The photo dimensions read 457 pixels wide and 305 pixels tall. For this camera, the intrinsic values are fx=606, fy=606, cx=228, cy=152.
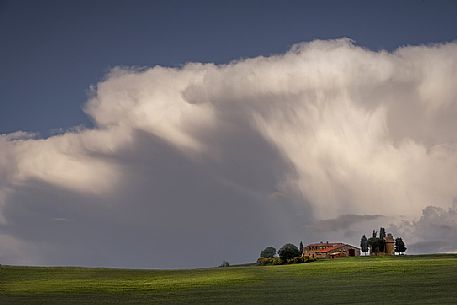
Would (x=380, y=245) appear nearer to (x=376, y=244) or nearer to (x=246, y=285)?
(x=376, y=244)

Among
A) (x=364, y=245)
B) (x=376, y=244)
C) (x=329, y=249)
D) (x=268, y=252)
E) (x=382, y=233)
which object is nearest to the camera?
(x=268, y=252)

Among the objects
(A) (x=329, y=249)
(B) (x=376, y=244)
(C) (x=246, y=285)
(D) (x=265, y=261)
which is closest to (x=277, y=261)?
(D) (x=265, y=261)

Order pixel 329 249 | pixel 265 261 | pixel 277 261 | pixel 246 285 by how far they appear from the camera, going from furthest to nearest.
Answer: pixel 329 249 → pixel 265 261 → pixel 277 261 → pixel 246 285

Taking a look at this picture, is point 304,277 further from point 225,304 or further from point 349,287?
point 225,304

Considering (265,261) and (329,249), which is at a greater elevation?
(329,249)

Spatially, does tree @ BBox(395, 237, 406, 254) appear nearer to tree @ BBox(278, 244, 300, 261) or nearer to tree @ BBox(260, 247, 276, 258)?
tree @ BBox(260, 247, 276, 258)

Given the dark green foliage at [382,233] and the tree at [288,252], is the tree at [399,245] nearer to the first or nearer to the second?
the dark green foliage at [382,233]

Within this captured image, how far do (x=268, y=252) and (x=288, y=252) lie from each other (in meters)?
14.2

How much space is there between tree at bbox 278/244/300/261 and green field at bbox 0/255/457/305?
49.2 feet

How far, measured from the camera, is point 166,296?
169 feet

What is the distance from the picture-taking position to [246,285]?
2235 inches

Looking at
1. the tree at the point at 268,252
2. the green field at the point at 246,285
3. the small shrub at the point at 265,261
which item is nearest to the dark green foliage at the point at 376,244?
the tree at the point at 268,252

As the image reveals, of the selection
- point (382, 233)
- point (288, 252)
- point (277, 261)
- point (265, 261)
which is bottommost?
point (277, 261)

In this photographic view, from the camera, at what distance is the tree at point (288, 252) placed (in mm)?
84387
